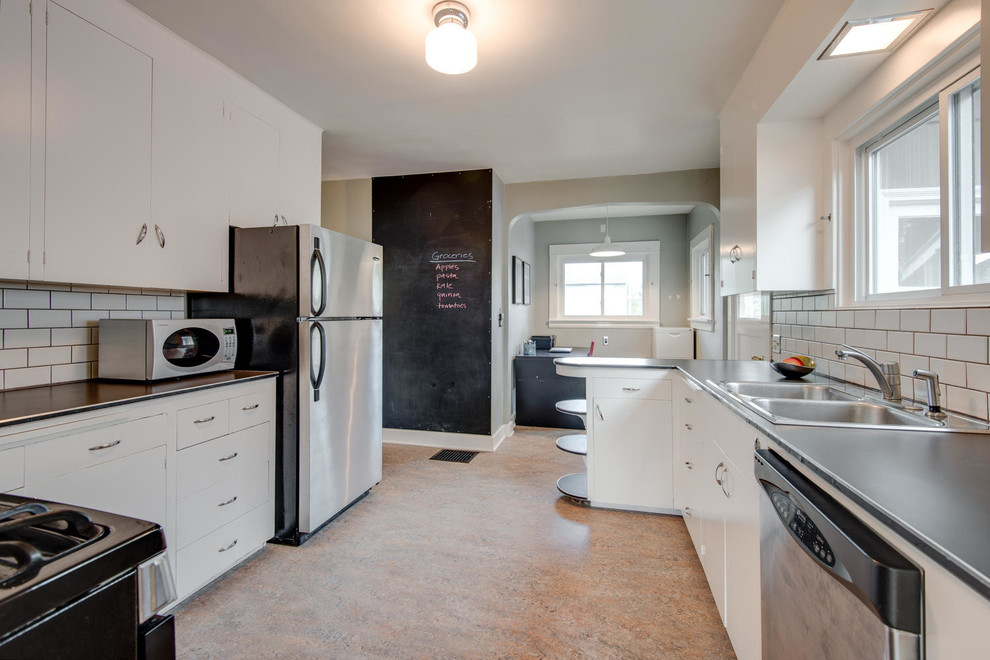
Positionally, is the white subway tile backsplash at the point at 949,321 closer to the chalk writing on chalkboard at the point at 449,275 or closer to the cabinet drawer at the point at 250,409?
the cabinet drawer at the point at 250,409

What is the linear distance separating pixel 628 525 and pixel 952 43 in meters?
2.34

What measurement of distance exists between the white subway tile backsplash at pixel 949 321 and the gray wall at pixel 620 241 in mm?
4479

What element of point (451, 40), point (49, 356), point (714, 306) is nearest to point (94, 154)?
point (49, 356)

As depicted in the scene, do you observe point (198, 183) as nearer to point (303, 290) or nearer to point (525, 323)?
point (303, 290)

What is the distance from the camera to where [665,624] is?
68.3 inches

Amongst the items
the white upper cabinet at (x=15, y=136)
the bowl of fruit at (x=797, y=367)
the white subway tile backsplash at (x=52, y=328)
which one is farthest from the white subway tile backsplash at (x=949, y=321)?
the white subway tile backsplash at (x=52, y=328)

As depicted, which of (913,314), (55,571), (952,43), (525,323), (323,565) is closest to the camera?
(55,571)

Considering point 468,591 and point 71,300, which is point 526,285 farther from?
point 71,300

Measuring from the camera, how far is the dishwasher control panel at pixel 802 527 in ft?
2.61

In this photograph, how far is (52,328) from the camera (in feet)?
6.40

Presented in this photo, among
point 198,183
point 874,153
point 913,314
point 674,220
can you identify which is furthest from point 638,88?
point 674,220

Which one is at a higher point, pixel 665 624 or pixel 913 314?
pixel 913 314

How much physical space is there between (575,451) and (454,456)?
110 centimetres

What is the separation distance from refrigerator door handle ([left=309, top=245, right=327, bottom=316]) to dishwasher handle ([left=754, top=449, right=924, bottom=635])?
2.10m
